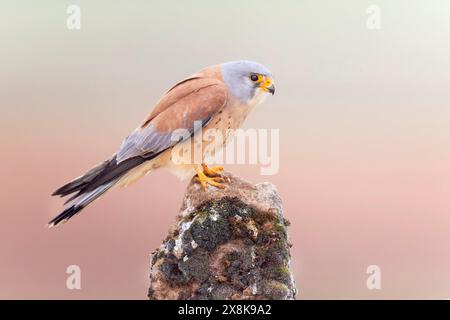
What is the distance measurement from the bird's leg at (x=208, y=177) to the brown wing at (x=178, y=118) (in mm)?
338

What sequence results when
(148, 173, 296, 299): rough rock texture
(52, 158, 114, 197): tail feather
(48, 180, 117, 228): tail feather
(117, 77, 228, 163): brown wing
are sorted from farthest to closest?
1. (117, 77, 228, 163): brown wing
2. (52, 158, 114, 197): tail feather
3. (48, 180, 117, 228): tail feather
4. (148, 173, 296, 299): rough rock texture

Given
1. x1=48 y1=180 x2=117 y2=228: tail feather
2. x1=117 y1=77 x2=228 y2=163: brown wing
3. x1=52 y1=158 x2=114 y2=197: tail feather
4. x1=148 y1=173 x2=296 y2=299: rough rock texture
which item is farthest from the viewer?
x1=117 y1=77 x2=228 y2=163: brown wing

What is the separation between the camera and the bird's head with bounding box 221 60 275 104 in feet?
14.7

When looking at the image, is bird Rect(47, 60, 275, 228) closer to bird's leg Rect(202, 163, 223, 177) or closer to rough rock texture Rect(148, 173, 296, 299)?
bird's leg Rect(202, 163, 223, 177)

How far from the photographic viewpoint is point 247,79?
4.52 m

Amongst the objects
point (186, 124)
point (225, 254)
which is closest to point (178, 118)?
point (186, 124)

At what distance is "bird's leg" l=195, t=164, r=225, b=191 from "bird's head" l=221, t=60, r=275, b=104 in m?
0.65

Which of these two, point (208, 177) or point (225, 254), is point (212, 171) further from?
point (225, 254)

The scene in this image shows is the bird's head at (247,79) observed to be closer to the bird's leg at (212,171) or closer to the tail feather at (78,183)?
the bird's leg at (212,171)

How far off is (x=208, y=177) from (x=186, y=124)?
478 millimetres

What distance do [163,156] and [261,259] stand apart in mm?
1226

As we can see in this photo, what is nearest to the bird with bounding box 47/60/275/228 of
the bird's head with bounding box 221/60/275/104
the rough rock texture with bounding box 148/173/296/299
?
the bird's head with bounding box 221/60/275/104

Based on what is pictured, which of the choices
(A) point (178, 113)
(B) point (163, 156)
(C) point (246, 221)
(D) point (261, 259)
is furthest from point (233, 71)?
(D) point (261, 259)

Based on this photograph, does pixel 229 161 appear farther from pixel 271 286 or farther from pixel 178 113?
pixel 271 286
